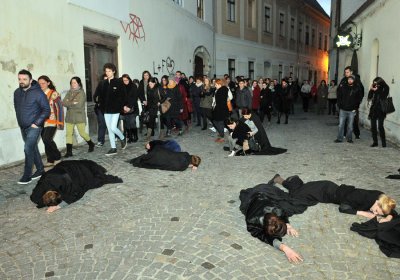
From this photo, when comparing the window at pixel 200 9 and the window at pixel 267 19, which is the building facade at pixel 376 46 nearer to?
the window at pixel 200 9

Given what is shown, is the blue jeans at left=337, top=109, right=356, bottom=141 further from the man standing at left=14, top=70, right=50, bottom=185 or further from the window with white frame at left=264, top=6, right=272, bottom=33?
the window with white frame at left=264, top=6, right=272, bottom=33

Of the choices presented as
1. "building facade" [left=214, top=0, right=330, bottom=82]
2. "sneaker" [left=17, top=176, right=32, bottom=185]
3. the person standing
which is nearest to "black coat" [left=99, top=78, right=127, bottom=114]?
the person standing

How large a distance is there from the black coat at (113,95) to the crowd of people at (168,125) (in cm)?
2

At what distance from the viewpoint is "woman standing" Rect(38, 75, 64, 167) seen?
289 inches

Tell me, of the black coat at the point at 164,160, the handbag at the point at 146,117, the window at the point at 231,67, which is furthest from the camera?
the window at the point at 231,67

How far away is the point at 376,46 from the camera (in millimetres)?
13234

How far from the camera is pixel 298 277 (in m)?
3.45

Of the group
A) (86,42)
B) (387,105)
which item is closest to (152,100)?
(86,42)

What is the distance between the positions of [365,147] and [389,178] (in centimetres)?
304

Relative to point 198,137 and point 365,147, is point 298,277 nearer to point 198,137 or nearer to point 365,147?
point 365,147

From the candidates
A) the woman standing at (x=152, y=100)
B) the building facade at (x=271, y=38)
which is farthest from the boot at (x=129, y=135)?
the building facade at (x=271, y=38)

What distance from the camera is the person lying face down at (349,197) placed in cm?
455

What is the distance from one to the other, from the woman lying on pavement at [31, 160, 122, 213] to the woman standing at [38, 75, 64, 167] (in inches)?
67.1

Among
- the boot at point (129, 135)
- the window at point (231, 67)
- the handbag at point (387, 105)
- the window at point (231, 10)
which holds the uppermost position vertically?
the window at point (231, 10)
